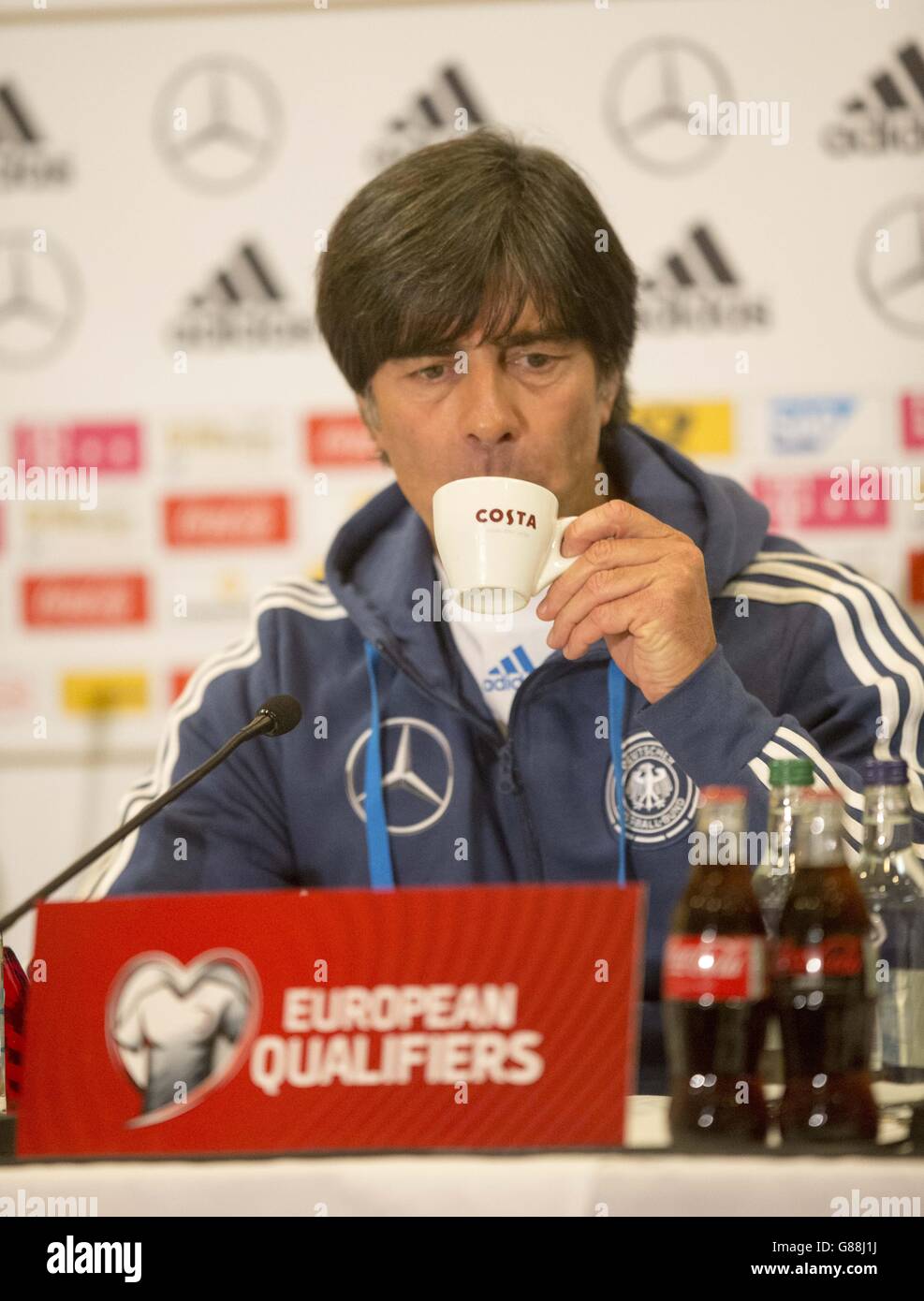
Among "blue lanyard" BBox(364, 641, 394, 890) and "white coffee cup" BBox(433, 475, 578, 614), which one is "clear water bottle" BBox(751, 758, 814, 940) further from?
"blue lanyard" BBox(364, 641, 394, 890)

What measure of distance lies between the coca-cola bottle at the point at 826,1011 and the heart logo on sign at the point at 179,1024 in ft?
0.99

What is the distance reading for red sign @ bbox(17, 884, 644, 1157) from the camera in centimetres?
77

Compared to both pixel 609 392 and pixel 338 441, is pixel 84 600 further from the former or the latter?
pixel 609 392

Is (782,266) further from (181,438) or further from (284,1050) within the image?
(284,1050)

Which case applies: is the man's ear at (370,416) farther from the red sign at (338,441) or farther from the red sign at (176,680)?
the red sign at (176,680)

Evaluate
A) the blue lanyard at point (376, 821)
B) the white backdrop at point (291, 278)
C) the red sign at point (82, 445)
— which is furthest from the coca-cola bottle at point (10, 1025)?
the red sign at point (82, 445)

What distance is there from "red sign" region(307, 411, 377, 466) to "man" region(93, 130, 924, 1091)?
1040 mm

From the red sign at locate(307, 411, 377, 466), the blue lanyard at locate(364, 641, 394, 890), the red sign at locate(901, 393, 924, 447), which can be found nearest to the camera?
the blue lanyard at locate(364, 641, 394, 890)

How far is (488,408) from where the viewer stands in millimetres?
1382

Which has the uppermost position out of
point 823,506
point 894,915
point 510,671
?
point 823,506

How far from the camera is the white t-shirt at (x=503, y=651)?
1.56 m

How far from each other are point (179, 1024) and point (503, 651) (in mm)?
812

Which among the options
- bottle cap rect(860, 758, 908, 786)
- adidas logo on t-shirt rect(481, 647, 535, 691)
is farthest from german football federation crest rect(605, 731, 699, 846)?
bottle cap rect(860, 758, 908, 786)

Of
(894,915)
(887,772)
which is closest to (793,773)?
(887,772)
